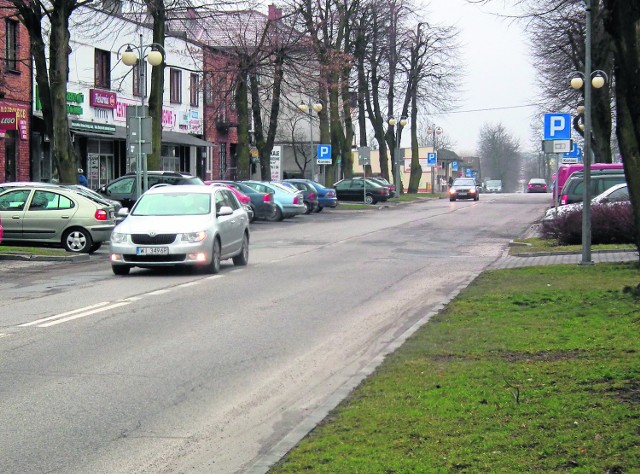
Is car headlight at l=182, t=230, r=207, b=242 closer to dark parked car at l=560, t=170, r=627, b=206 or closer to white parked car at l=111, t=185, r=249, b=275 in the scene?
white parked car at l=111, t=185, r=249, b=275

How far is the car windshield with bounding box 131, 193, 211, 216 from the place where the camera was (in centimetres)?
1906

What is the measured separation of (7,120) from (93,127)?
8.78 meters

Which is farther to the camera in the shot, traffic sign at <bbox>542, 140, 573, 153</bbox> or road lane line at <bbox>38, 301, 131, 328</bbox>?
traffic sign at <bbox>542, 140, 573, 153</bbox>

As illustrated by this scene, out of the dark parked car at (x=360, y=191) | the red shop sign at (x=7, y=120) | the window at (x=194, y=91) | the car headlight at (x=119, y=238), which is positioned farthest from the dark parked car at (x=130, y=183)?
the dark parked car at (x=360, y=191)

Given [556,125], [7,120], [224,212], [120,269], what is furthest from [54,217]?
[7,120]

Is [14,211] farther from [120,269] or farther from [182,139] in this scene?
[182,139]

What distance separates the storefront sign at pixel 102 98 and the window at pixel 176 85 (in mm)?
8111

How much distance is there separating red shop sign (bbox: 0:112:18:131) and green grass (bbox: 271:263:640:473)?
27178 millimetres

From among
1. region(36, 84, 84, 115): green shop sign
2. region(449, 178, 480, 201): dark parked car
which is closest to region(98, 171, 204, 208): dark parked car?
region(36, 84, 84, 115): green shop sign

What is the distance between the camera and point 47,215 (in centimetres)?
2362

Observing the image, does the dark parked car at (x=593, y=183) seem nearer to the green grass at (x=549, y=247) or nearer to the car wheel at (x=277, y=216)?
the green grass at (x=549, y=247)

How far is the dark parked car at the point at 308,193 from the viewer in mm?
47781

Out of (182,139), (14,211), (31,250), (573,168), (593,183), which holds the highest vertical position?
(182,139)

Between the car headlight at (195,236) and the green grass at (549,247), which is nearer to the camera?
the car headlight at (195,236)
